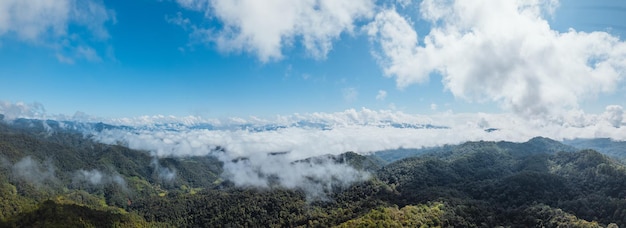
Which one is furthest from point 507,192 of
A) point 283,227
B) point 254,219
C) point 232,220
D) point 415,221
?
point 232,220

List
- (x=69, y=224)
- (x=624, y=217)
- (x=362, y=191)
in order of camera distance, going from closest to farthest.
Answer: (x=624, y=217)
(x=69, y=224)
(x=362, y=191)

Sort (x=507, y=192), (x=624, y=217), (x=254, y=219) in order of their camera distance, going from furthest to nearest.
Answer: (x=254, y=219)
(x=507, y=192)
(x=624, y=217)

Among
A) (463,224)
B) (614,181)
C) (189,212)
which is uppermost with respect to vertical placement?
(614,181)

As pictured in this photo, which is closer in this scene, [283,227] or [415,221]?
[415,221]

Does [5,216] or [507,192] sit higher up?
[507,192]

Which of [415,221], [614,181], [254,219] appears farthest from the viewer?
[254,219]

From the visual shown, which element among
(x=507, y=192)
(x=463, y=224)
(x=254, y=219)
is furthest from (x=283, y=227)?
(x=507, y=192)

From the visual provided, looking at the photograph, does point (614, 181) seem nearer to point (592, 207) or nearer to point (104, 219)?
point (592, 207)

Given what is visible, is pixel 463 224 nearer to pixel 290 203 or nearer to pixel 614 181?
pixel 614 181

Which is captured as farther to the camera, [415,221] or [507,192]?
[507,192]
